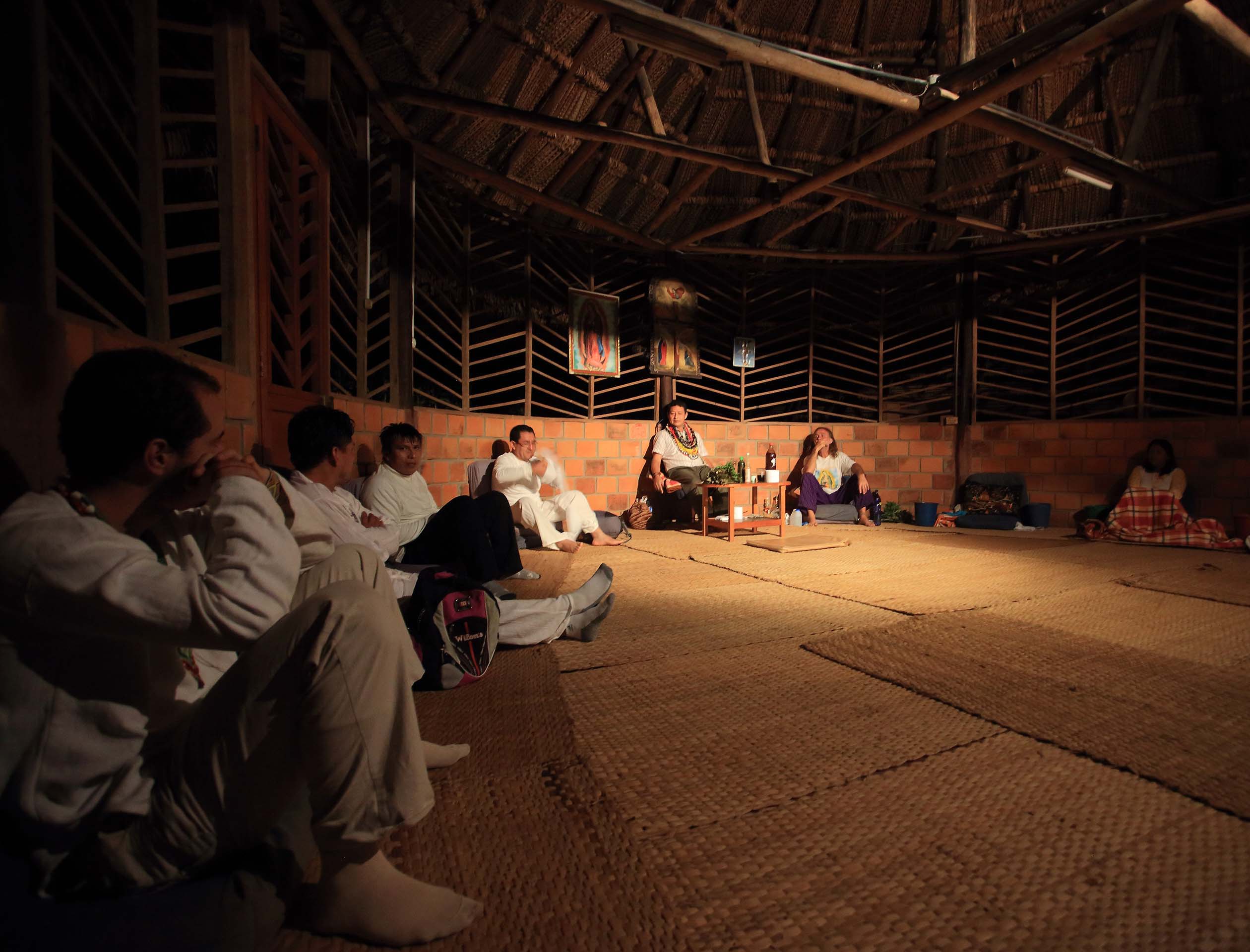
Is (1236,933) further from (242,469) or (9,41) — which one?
(9,41)

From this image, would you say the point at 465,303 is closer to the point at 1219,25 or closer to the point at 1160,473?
the point at 1219,25

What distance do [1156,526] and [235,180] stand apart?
279 inches

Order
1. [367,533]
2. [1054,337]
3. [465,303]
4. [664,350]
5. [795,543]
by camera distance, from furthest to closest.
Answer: [664,350]
[1054,337]
[465,303]
[795,543]
[367,533]

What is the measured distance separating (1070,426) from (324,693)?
7.79 meters

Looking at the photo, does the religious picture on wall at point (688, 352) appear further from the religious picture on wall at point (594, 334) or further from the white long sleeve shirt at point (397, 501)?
the white long sleeve shirt at point (397, 501)

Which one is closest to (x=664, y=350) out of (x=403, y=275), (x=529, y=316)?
(x=529, y=316)

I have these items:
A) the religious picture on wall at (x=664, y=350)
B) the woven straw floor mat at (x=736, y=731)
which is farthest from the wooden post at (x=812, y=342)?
the woven straw floor mat at (x=736, y=731)

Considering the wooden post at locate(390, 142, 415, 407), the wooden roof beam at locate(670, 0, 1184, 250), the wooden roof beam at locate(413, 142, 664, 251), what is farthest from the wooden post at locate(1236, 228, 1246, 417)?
the wooden post at locate(390, 142, 415, 407)

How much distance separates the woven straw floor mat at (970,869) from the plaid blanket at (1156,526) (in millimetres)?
5097

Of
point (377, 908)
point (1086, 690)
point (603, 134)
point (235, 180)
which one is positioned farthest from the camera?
point (603, 134)

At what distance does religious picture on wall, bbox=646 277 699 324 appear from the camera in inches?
271

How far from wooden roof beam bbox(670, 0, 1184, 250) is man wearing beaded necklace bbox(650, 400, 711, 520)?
2.16m

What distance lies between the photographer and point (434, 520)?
3189 mm

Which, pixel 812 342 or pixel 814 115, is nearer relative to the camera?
pixel 814 115
